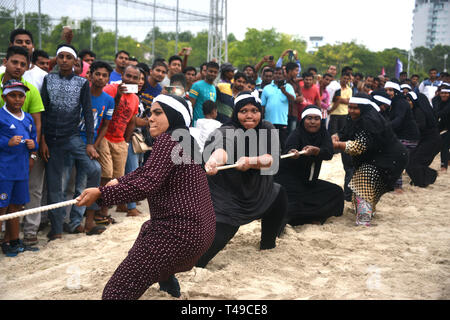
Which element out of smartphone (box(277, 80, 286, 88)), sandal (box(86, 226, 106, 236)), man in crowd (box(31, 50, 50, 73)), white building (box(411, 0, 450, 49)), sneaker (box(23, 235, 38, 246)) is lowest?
sandal (box(86, 226, 106, 236))

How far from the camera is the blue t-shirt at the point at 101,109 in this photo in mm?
5001

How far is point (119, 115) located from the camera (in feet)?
17.7

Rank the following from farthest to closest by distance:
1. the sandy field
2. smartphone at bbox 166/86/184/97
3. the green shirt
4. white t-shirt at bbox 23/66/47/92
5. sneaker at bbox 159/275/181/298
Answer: smartphone at bbox 166/86/184/97 < white t-shirt at bbox 23/66/47/92 < the green shirt < the sandy field < sneaker at bbox 159/275/181/298

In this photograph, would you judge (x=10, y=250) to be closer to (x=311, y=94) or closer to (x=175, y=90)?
(x=175, y=90)

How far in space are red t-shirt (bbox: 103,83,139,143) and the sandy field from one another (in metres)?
1.07

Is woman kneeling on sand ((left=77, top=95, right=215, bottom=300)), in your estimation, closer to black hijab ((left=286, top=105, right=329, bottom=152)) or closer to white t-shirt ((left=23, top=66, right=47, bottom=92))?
white t-shirt ((left=23, top=66, right=47, bottom=92))

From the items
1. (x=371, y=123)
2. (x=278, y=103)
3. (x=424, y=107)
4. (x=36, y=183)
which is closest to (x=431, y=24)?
(x=424, y=107)

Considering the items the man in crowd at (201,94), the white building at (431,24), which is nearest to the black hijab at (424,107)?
the man in crowd at (201,94)

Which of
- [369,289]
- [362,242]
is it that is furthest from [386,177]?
[369,289]

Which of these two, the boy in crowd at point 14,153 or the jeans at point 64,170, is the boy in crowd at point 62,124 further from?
the boy in crowd at point 14,153

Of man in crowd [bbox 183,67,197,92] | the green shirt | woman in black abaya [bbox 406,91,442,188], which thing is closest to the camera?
the green shirt

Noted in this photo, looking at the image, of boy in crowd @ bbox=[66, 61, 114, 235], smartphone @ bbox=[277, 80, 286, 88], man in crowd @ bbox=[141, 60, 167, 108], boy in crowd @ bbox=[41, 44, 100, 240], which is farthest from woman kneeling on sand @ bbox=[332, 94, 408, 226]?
boy in crowd @ bbox=[41, 44, 100, 240]

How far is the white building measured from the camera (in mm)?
138750
